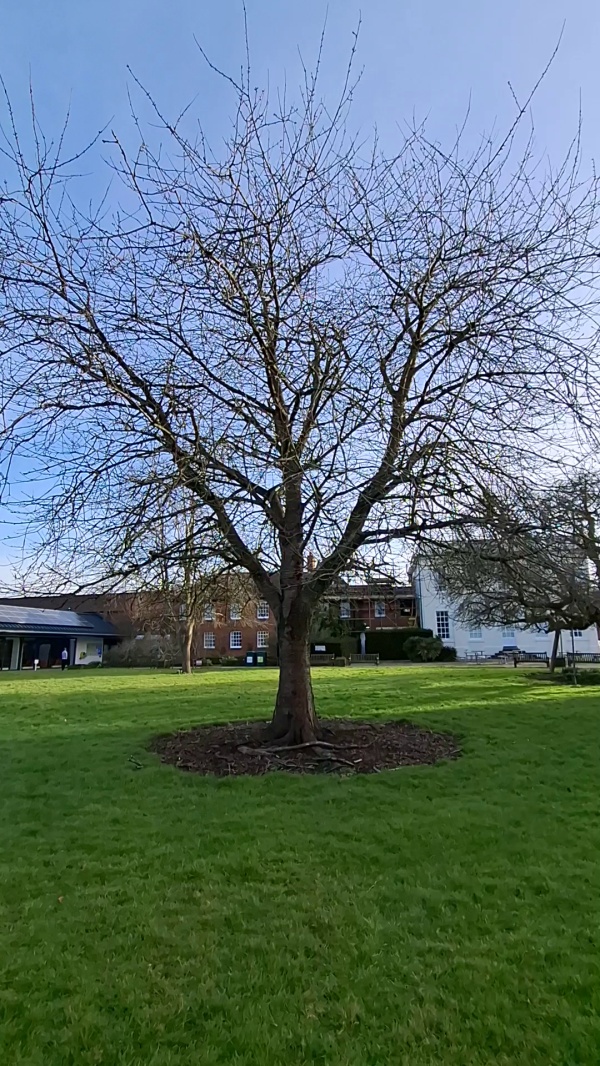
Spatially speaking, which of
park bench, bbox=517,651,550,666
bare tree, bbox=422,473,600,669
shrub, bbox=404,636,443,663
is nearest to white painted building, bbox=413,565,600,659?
shrub, bbox=404,636,443,663

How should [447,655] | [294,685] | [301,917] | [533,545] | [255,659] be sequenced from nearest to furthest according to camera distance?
[301,917] → [533,545] → [294,685] → [255,659] → [447,655]

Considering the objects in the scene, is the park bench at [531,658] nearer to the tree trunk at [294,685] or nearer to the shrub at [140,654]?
the shrub at [140,654]

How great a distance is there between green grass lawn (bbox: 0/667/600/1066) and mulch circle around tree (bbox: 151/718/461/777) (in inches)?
24.2

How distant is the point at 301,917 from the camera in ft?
12.5

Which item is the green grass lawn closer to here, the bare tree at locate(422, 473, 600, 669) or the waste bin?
the bare tree at locate(422, 473, 600, 669)

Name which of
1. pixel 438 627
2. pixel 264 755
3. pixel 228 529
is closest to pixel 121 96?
pixel 228 529

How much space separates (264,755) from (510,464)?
505cm

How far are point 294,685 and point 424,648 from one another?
3326 cm

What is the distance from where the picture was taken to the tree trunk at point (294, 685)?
9.43 m

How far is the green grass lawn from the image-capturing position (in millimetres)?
2688

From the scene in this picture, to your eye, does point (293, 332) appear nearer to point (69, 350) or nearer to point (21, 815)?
point (69, 350)

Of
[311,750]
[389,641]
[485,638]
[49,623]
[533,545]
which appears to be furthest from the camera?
[485,638]

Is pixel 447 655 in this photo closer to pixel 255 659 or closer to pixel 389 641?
pixel 389 641

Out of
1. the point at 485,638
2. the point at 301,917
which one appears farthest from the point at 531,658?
the point at 301,917
